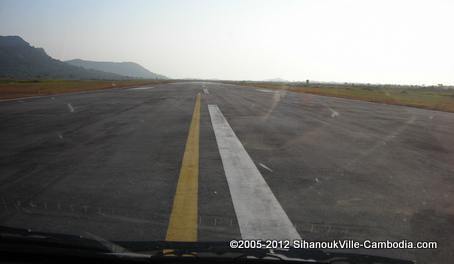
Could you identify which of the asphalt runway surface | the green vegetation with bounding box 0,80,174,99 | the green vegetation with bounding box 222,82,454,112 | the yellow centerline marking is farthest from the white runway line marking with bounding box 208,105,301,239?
the green vegetation with bounding box 0,80,174,99

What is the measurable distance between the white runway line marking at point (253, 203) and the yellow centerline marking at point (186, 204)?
A: 1.24ft

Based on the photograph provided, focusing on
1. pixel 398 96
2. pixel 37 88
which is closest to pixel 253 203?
pixel 37 88

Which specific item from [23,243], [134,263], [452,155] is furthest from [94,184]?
[452,155]

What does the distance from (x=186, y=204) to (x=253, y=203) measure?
625 millimetres

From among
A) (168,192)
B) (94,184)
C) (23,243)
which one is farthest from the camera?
(94,184)

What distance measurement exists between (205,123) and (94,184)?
21.6 ft

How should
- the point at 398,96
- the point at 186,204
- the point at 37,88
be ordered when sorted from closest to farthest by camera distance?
the point at 186,204 < the point at 37,88 < the point at 398,96

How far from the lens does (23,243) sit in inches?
90.9

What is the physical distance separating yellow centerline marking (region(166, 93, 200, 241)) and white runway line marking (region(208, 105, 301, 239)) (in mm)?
377

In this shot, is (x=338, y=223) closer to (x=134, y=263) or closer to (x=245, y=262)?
(x=245, y=262)

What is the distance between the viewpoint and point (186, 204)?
3.75 metres

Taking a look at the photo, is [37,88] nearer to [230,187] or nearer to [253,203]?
[230,187]

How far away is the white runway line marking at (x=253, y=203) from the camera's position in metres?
3.04

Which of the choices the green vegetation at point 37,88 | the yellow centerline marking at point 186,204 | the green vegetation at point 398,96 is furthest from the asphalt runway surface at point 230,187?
the green vegetation at point 37,88
